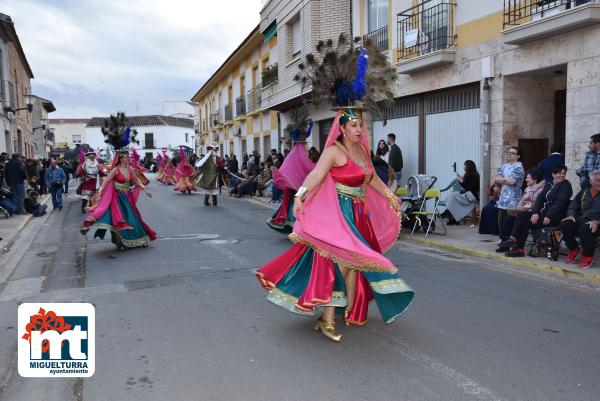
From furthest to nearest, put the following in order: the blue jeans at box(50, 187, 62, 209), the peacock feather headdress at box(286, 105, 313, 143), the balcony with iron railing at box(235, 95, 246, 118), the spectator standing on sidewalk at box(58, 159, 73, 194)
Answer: the balcony with iron railing at box(235, 95, 246, 118) < the spectator standing on sidewalk at box(58, 159, 73, 194) < the blue jeans at box(50, 187, 62, 209) < the peacock feather headdress at box(286, 105, 313, 143)

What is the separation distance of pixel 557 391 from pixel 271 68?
23.6 metres

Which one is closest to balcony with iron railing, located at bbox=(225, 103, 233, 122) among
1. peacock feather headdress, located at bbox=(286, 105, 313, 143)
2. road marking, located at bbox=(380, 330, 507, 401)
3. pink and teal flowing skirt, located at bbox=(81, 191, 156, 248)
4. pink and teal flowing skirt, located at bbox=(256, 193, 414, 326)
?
peacock feather headdress, located at bbox=(286, 105, 313, 143)

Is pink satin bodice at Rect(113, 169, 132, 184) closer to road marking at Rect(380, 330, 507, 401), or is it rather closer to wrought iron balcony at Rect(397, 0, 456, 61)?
road marking at Rect(380, 330, 507, 401)

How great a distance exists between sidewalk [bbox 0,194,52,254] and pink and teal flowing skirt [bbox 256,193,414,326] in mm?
7372

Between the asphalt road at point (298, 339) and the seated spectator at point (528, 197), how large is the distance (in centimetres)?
67

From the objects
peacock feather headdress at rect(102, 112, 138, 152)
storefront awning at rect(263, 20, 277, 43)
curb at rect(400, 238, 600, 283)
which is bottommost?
curb at rect(400, 238, 600, 283)

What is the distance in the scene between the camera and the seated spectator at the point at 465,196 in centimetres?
1169

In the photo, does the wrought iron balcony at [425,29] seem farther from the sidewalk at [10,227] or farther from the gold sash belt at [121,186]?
the sidewalk at [10,227]

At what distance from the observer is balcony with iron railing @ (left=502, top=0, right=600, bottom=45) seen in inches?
364

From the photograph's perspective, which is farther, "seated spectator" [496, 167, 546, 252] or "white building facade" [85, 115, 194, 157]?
"white building facade" [85, 115, 194, 157]

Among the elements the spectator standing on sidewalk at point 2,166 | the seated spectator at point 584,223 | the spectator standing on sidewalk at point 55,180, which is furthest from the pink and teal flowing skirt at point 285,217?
the spectator standing on sidewalk at point 55,180

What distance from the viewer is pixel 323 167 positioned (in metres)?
4.68

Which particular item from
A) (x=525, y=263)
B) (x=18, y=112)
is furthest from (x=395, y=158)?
(x=18, y=112)

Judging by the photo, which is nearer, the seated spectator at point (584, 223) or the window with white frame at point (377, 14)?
the seated spectator at point (584, 223)
